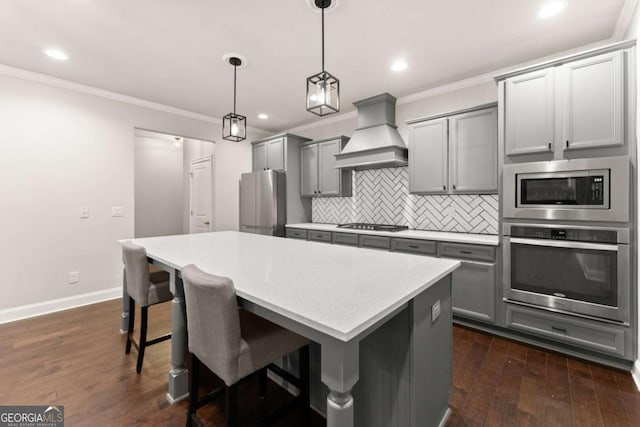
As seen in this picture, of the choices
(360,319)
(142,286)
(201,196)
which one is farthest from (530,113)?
(201,196)

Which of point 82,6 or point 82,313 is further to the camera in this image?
point 82,313

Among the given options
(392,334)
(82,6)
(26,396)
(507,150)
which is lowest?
(26,396)

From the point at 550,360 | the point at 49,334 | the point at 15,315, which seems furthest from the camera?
the point at 15,315

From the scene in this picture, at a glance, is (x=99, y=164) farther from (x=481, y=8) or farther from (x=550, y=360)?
(x=550, y=360)

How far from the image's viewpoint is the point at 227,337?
3.71 feet

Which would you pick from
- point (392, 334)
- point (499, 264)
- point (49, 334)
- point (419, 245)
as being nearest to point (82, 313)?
point (49, 334)

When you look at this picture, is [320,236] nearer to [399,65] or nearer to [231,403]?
[399,65]

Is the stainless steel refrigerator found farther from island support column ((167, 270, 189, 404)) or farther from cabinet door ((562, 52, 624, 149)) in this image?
cabinet door ((562, 52, 624, 149))

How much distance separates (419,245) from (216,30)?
2.80 meters

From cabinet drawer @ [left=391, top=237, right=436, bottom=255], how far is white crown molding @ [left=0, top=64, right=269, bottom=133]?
11.9 ft

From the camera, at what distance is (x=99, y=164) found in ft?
11.8

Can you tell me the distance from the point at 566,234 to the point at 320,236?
2656 mm

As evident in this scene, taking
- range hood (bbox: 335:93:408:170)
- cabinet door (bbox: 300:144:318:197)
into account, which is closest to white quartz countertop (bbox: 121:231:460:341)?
range hood (bbox: 335:93:408:170)

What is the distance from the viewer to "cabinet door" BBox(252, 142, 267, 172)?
4949 millimetres
